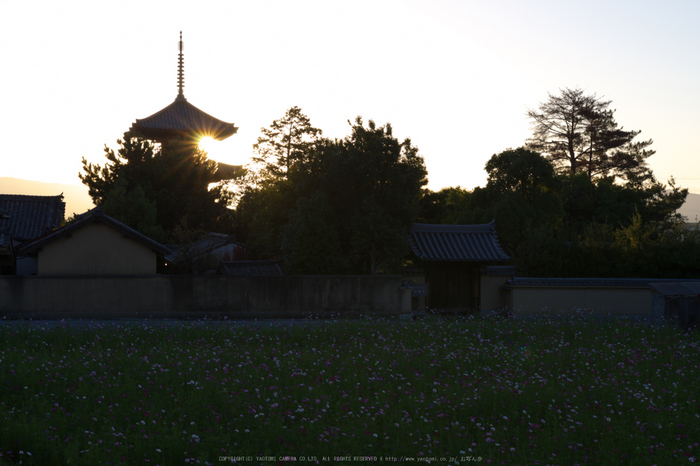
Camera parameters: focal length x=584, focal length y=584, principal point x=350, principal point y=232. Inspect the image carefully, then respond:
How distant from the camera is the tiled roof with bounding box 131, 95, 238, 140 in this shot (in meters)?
51.6

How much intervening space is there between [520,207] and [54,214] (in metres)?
28.9

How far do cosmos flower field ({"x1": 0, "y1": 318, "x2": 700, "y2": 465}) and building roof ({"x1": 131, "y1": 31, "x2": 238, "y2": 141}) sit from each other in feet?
129

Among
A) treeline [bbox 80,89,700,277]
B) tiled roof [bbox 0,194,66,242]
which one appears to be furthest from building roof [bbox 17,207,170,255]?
tiled roof [bbox 0,194,66,242]

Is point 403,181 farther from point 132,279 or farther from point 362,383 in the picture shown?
point 362,383

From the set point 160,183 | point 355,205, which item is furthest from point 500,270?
point 160,183

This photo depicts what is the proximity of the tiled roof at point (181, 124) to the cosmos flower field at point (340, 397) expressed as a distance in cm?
3925

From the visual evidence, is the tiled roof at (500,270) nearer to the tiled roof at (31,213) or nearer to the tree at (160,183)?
the tree at (160,183)

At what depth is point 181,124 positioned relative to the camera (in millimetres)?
52938

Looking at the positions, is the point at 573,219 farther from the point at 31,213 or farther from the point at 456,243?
the point at 31,213

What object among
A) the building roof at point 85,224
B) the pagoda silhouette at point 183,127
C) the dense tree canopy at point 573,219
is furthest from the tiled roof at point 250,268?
the pagoda silhouette at point 183,127

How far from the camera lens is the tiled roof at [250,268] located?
3081 cm

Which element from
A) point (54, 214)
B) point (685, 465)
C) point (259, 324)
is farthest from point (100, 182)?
point (685, 465)

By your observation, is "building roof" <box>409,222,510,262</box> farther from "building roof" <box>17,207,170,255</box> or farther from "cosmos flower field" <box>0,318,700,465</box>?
"building roof" <box>17,207,170,255</box>

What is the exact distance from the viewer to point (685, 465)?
7.48m
